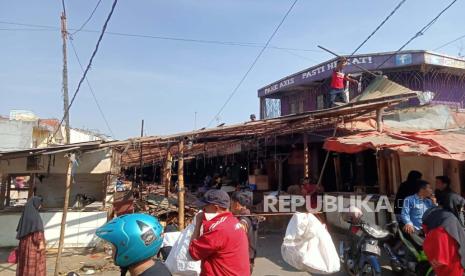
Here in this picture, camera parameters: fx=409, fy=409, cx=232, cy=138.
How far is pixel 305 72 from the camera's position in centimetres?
1717

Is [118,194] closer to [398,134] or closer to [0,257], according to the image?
[0,257]

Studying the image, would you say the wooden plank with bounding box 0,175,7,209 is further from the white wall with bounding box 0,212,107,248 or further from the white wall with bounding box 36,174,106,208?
the white wall with bounding box 36,174,106,208

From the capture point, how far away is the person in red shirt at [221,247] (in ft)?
10.8

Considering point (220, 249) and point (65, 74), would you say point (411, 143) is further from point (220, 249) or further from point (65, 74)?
point (65, 74)

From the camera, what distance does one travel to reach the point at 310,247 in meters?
5.30

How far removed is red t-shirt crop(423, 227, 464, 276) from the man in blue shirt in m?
2.07

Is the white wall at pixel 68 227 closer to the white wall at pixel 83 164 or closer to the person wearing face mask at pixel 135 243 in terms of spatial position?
the white wall at pixel 83 164

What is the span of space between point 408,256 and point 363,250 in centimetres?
67

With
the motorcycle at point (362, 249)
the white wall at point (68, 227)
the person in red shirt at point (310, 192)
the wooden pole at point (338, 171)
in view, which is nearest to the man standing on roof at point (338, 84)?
the wooden pole at point (338, 171)

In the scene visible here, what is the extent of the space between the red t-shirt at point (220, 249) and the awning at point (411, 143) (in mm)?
5950

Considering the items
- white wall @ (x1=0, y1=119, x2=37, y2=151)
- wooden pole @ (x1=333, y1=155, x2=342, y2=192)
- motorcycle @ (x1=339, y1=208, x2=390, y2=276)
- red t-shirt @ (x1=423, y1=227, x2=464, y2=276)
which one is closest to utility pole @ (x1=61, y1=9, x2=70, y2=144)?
white wall @ (x1=0, y1=119, x2=37, y2=151)

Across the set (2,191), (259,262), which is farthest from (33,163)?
(259,262)

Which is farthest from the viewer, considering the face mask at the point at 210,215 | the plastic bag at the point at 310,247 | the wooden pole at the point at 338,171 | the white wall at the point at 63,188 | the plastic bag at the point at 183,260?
the wooden pole at the point at 338,171

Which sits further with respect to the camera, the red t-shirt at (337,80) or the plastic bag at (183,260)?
the red t-shirt at (337,80)
